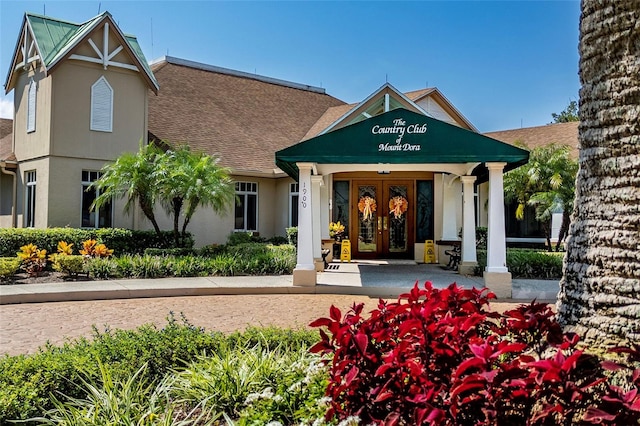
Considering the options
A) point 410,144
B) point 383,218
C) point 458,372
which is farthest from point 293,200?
point 458,372

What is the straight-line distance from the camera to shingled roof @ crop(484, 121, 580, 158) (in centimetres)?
2483

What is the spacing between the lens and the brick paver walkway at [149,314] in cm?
773

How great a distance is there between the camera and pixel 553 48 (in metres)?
19.5

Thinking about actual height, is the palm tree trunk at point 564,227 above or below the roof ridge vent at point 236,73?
below

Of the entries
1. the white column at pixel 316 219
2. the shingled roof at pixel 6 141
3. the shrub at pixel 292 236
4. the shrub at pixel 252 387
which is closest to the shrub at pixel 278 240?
the shrub at pixel 292 236

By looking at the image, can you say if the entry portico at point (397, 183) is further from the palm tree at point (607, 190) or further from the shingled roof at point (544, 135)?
the shingled roof at point (544, 135)

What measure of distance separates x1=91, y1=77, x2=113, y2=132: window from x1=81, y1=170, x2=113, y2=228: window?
1.67 meters

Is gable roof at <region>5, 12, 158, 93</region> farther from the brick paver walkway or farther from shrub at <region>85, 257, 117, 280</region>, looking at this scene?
the brick paver walkway

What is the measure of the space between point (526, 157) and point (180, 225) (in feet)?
41.9

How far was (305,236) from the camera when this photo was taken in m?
12.1

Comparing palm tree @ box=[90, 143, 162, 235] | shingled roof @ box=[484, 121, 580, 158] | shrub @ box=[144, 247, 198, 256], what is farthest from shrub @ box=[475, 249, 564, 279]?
shingled roof @ box=[484, 121, 580, 158]

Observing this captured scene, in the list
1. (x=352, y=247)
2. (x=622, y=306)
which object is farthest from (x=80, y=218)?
(x=622, y=306)

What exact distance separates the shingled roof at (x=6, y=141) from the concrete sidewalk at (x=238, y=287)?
10.1 meters

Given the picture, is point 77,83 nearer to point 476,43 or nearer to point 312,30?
point 312,30
